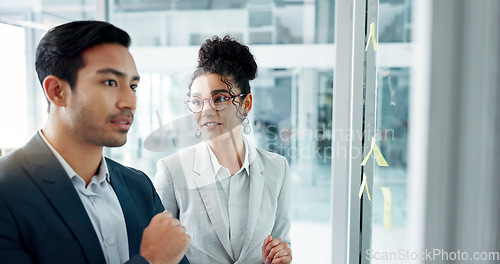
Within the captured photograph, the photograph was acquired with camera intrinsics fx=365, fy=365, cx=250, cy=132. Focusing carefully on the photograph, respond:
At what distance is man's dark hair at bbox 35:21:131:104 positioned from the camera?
45.1 inches

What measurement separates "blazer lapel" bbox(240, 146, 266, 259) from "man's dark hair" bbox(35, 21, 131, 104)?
2.75 ft

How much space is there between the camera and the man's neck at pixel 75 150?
1184 millimetres

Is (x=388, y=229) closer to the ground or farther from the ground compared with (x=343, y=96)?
closer to the ground

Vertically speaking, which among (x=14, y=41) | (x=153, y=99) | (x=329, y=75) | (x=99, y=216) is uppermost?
(x=14, y=41)

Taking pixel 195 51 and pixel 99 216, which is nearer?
pixel 99 216

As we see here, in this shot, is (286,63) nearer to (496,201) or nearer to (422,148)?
(422,148)

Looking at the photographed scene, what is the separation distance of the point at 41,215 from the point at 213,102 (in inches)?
31.0


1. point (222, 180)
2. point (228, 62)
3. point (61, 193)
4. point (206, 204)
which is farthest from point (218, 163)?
point (61, 193)

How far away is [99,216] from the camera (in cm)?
121

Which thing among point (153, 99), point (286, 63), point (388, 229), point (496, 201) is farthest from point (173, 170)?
point (496, 201)

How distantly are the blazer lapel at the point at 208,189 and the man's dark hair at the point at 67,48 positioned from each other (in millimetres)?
673

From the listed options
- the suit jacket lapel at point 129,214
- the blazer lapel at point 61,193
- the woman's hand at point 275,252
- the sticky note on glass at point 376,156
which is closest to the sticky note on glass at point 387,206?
the sticky note on glass at point 376,156

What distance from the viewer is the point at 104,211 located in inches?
48.5

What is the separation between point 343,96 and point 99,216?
49.9 inches
